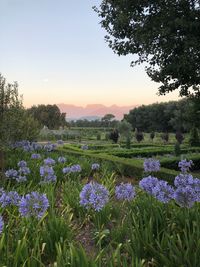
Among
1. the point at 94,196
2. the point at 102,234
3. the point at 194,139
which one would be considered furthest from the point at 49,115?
the point at 94,196

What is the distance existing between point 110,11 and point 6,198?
1407 cm

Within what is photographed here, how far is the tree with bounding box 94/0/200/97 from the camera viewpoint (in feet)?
49.6

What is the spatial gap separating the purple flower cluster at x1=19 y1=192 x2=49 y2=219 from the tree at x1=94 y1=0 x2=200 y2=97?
447 inches

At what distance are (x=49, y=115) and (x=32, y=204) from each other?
100 meters

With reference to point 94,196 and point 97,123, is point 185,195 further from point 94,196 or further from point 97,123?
point 97,123

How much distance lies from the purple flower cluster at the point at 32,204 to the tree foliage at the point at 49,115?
95.5 m

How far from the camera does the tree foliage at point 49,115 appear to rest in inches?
3986

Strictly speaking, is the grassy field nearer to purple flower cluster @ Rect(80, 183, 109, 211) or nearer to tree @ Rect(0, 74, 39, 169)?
purple flower cluster @ Rect(80, 183, 109, 211)

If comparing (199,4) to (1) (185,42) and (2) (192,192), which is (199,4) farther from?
(2) (192,192)

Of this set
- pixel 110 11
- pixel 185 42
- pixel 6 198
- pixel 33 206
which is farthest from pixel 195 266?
pixel 110 11

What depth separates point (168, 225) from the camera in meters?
5.22

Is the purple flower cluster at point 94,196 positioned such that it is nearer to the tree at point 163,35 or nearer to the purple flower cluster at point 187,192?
the purple flower cluster at point 187,192

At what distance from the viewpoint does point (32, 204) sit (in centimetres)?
500

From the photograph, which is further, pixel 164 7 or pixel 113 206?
pixel 164 7
